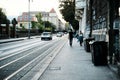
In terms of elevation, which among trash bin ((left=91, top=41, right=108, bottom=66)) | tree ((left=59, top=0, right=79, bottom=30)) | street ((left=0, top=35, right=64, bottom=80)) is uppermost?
tree ((left=59, top=0, right=79, bottom=30))

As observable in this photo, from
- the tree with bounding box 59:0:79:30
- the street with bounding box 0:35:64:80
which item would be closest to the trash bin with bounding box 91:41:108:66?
the street with bounding box 0:35:64:80

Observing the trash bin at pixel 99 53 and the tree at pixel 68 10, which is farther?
the tree at pixel 68 10

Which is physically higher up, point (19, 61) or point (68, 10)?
point (68, 10)

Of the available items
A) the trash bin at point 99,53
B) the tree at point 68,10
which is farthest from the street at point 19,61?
the tree at point 68,10

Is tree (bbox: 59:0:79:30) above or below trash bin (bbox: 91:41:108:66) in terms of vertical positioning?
above

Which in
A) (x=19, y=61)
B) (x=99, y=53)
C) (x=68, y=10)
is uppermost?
(x=68, y=10)

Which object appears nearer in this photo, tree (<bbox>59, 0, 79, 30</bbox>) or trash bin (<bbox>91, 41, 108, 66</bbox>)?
trash bin (<bbox>91, 41, 108, 66</bbox>)

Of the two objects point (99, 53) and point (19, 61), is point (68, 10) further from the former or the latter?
point (99, 53)

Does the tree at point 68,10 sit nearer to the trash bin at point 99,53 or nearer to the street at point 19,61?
the street at point 19,61

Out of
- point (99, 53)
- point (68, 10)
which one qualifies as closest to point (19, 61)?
point (99, 53)

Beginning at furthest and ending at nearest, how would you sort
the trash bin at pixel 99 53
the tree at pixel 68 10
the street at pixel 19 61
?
the tree at pixel 68 10
the trash bin at pixel 99 53
the street at pixel 19 61

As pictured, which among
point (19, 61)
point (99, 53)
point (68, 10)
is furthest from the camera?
point (68, 10)

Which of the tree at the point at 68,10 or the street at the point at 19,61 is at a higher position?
the tree at the point at 68,10

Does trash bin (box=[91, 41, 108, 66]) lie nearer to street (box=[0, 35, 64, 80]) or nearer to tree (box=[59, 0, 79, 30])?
street (box=[0, 35, 64, 80])
